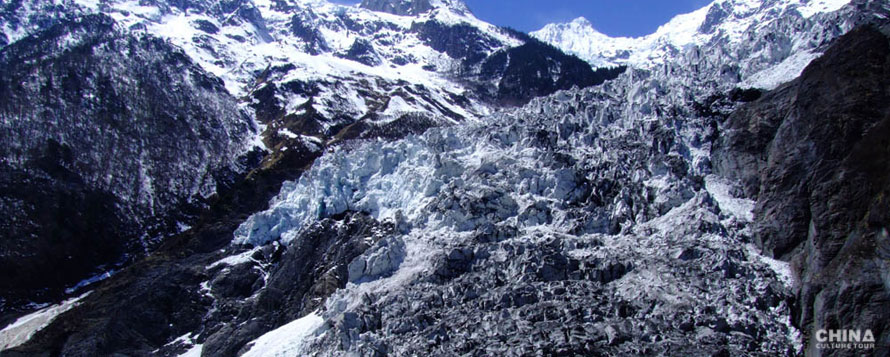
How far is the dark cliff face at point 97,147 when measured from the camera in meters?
110

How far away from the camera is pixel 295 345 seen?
4862 centimetres

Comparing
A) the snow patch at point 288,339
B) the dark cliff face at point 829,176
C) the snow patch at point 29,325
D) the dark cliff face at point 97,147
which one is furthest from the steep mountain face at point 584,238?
the dark cliff face at point 97,147

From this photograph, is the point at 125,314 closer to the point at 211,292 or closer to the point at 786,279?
the point at 211,292

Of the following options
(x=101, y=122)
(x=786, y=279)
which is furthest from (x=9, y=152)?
(x=786, y=279)

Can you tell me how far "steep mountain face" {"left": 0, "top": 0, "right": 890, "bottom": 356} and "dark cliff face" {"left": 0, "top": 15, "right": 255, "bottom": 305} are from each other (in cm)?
2139

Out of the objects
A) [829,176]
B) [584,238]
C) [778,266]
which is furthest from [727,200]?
[584,238]

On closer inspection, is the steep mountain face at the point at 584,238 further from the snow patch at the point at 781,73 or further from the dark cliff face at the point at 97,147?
the dark cliff face at the point at 97,147

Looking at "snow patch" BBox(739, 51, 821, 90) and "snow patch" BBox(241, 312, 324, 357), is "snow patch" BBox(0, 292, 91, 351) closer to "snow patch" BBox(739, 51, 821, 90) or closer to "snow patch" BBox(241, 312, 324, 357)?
"snow patch" BBox(241, 312, 324, 357)

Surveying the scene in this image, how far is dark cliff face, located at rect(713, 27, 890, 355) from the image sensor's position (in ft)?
104

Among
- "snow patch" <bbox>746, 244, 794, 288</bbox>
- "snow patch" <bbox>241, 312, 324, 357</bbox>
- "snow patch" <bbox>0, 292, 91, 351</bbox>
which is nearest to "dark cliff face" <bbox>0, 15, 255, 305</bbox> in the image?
"snow patch" <bbox>0, 292, 91, 351</bbox>

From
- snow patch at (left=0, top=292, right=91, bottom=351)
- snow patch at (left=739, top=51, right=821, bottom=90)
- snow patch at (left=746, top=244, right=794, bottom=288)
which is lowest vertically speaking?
snow patch at (left=0, top=292, right=91, bottom=351)

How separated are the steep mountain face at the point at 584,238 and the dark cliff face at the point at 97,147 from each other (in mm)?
21387

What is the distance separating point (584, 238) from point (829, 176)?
16.7 meters

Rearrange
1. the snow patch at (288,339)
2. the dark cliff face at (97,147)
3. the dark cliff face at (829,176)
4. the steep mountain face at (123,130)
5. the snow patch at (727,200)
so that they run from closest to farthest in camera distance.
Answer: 1. the dark cliff face at (829,176)
2. the snow patch at (727,200)
3. the snow patch at (288,339)
4. the dark cliff face at (97,147)
5. the steep mountain face at (123,130)
